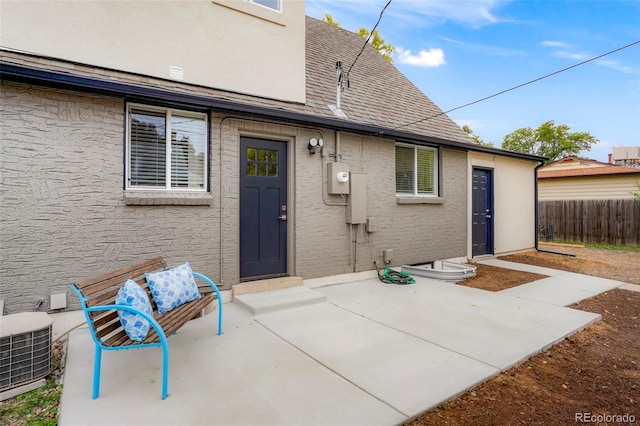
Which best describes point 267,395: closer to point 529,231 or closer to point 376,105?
point 376,105

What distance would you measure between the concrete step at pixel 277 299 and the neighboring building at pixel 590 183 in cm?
1679

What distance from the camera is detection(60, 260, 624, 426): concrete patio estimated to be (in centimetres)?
231

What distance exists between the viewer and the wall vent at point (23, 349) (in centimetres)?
255

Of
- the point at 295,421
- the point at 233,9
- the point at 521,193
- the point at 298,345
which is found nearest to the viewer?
the point at 295,421

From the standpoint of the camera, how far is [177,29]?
475 cm

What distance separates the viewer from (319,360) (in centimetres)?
308

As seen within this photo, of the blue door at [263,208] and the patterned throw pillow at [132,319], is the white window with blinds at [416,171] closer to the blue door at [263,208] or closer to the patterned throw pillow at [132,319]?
the blue door at [263,208]

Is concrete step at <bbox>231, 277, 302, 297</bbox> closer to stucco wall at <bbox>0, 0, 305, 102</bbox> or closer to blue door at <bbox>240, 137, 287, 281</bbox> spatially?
blue door at <bbox>240, 137, 287, 281</bbox>

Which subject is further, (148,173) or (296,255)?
(296,255)

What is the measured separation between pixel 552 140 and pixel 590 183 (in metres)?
25.7

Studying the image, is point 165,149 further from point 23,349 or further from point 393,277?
point 393,277

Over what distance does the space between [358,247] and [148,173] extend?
154 inches

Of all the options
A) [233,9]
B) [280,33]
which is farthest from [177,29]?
[280,33]

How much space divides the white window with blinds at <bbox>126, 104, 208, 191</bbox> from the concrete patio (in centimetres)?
197
